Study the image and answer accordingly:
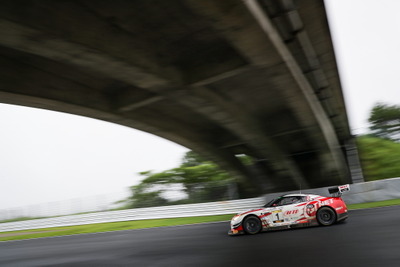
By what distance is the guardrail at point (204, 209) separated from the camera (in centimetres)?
1455

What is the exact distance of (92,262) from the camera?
7711mm

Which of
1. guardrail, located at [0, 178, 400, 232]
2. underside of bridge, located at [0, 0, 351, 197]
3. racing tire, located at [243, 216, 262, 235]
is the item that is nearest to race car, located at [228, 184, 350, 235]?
racing tire, located at [243, 216, 262, 235]

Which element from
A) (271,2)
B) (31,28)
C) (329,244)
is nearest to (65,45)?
(31,28)

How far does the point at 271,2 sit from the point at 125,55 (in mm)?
3149

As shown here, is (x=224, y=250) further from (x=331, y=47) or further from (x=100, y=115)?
(x=331, y=47)

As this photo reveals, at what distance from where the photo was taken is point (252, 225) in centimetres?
960

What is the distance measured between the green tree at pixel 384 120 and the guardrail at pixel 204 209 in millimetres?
43198

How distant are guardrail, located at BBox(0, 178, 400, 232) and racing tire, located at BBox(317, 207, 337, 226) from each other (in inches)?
287

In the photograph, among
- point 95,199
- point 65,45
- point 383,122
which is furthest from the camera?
point 383,122

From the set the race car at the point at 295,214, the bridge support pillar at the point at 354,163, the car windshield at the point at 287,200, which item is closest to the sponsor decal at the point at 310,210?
the race car at the point at 295,214

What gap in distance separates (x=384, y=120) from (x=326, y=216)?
5466 cm

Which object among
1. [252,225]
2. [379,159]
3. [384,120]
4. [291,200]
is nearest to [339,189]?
[291,200]

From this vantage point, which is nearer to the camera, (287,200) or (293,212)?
(293,212)

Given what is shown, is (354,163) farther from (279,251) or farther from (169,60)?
(169,60)
